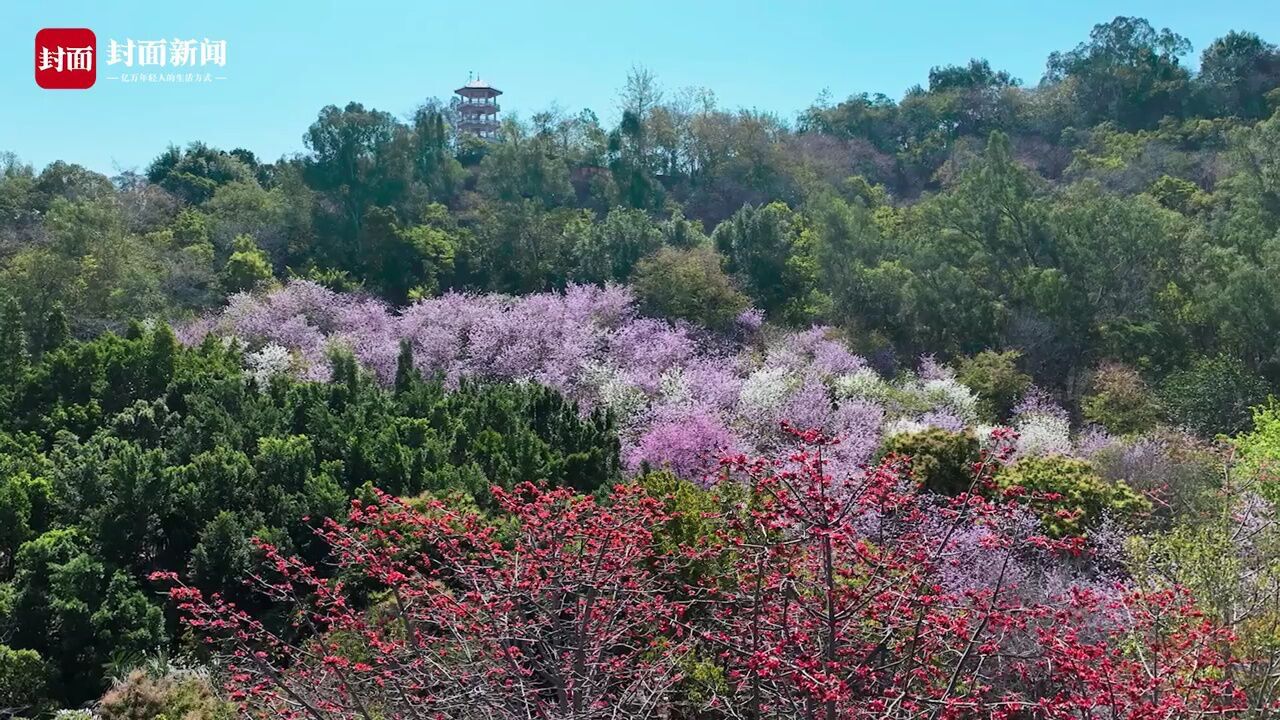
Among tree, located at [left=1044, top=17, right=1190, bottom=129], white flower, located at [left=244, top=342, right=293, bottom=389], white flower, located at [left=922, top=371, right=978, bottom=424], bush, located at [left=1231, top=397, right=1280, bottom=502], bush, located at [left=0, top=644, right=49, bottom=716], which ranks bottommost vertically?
bush, located at [left=0, top=644, right=49, bottom=716]

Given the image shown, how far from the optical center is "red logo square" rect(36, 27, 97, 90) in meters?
12.0

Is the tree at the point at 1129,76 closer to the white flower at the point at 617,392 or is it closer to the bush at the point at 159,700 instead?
the white flower at the point at 617,392

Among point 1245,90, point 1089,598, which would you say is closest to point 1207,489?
point 1089,598

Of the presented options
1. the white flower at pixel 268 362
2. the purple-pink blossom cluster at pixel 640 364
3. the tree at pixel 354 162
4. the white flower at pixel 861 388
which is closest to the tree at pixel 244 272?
the purple-pink blossom cluster at pixel 640 364

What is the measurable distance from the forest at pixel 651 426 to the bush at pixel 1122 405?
6cm

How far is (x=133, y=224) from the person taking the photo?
2591 centimetres

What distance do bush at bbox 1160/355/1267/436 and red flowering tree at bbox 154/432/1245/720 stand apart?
29.2ft

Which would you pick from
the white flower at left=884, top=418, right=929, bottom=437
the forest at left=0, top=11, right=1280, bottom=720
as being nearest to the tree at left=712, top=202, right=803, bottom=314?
the forest at left=0, top=11, right=1280, bottom=720

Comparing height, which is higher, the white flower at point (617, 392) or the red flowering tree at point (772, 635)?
the red flowering tree at point (772, 635)

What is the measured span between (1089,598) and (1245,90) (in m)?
36.5

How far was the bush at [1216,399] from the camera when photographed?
1395 cm

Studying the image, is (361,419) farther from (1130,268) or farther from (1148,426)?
(1130,268)

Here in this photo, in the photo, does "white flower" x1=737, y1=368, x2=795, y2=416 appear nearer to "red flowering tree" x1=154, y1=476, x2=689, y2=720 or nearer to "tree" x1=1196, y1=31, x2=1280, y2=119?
"red flowering tree" x1=154, y1=476, x2=689, y2=720

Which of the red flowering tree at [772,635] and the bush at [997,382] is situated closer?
the red flowering tree at [772,635]
